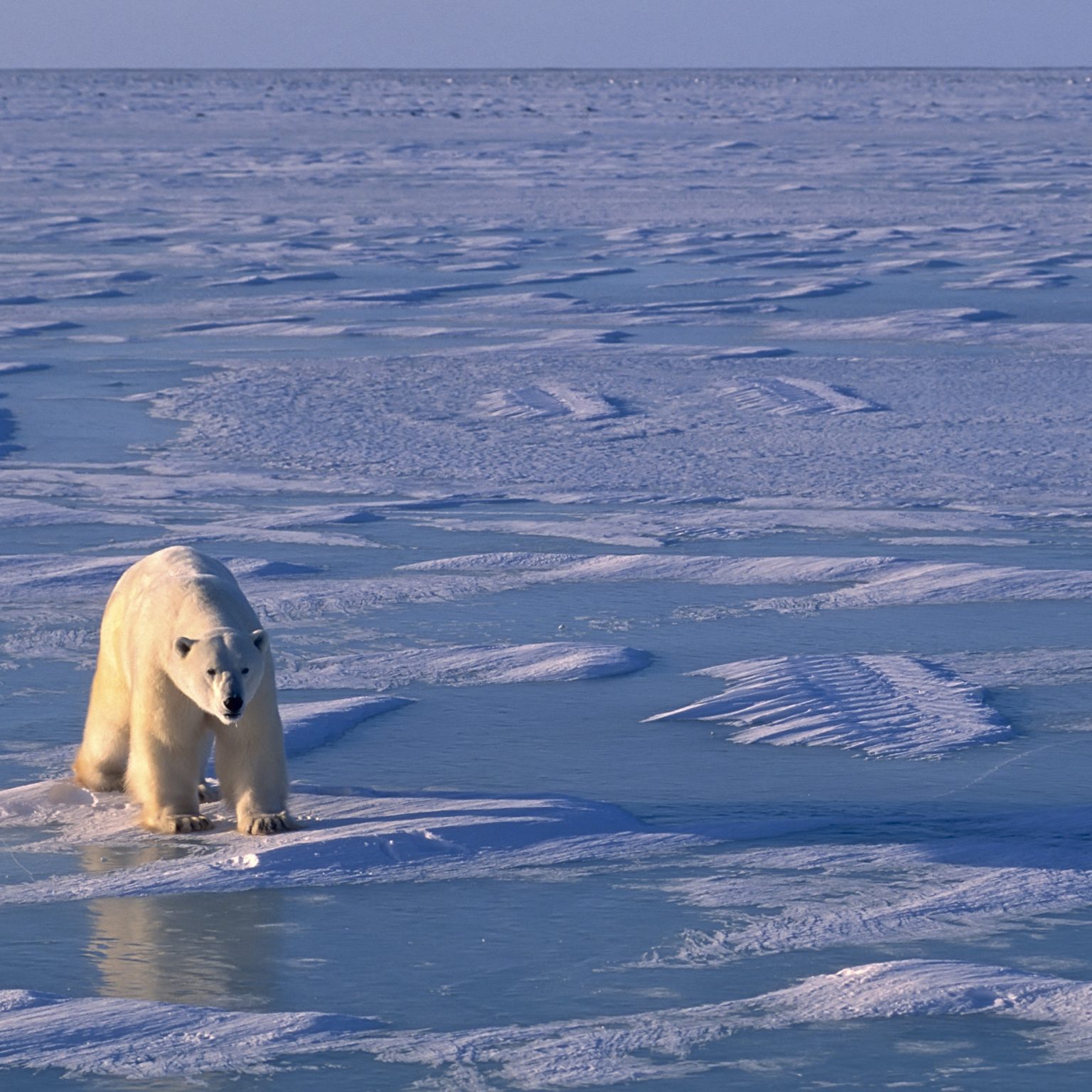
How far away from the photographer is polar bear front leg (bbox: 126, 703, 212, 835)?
3.23 metres

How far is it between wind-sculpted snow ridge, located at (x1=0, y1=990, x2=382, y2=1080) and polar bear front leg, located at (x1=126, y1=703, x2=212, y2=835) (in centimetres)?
70

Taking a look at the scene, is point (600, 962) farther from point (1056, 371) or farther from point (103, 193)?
point (103, 193)

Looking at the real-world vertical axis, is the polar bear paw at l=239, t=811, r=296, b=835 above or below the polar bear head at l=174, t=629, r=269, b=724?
below

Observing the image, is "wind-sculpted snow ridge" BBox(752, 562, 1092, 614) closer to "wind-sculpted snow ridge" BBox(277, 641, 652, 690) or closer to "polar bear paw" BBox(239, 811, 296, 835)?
"wind-sculpted snow ridge" BBox(277, 641, 652, 690)

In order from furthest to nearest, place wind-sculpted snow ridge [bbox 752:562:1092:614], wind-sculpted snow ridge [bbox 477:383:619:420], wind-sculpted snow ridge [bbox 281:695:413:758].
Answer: wind-sculpted snow ridge [bbox 477:383:619:420] < wind-sculpted snow ridge [bbox 752:562:1092:614] < wind-sculpted snow ridge [bbox 281:695:413:758]

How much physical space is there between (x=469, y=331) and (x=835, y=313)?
2.22m

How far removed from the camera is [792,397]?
8.19m

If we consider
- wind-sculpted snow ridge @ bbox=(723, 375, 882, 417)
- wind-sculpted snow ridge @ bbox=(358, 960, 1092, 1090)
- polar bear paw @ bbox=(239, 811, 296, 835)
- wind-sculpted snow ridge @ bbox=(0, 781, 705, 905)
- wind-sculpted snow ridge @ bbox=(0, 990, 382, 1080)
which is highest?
wind-sculpted snow ridge @ bbox=(723, 375, 882, 417)

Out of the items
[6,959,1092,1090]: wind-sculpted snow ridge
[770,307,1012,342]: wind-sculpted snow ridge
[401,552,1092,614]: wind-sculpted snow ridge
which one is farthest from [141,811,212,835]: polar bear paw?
[770,307,1012,342]: wind-sculpted snow ridge

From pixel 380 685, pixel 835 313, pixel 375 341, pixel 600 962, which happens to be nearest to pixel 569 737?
pixel 380 685

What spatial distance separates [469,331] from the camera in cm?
1045

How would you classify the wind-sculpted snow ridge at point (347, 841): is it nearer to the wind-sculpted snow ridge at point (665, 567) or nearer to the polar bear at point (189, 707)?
the polar bear at point (189, 707)

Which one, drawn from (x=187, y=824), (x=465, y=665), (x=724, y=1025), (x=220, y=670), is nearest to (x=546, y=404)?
(x=465, y=665)

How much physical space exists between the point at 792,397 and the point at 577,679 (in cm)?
415
